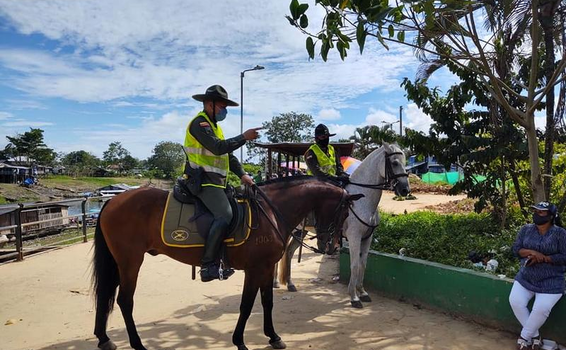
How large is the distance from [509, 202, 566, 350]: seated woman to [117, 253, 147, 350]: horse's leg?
381cm

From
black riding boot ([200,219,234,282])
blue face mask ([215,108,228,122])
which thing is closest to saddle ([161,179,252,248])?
black riding boot ([200,219,234,282])

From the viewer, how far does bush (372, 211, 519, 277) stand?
552 cm

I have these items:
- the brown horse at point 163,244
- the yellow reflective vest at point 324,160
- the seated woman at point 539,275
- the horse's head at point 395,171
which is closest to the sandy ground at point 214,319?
the seated woman at point 539,275

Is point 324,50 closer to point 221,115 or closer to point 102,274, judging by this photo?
point 221,115

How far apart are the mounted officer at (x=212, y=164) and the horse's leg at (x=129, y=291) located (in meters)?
0.75

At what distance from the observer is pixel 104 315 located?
167 inches

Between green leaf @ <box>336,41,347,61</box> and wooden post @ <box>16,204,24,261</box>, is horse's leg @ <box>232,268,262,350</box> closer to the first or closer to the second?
green leaf @ <box>336,41,347,61</box>

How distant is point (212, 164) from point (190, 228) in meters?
0.69

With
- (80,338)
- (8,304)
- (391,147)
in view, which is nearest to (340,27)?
(391,147)

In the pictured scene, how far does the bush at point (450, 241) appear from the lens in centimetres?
552

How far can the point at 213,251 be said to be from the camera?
402 cm

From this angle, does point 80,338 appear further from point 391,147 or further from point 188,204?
point 391,147

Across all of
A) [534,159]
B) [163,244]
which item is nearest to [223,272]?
[163,244]

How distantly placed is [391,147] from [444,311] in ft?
7.28
